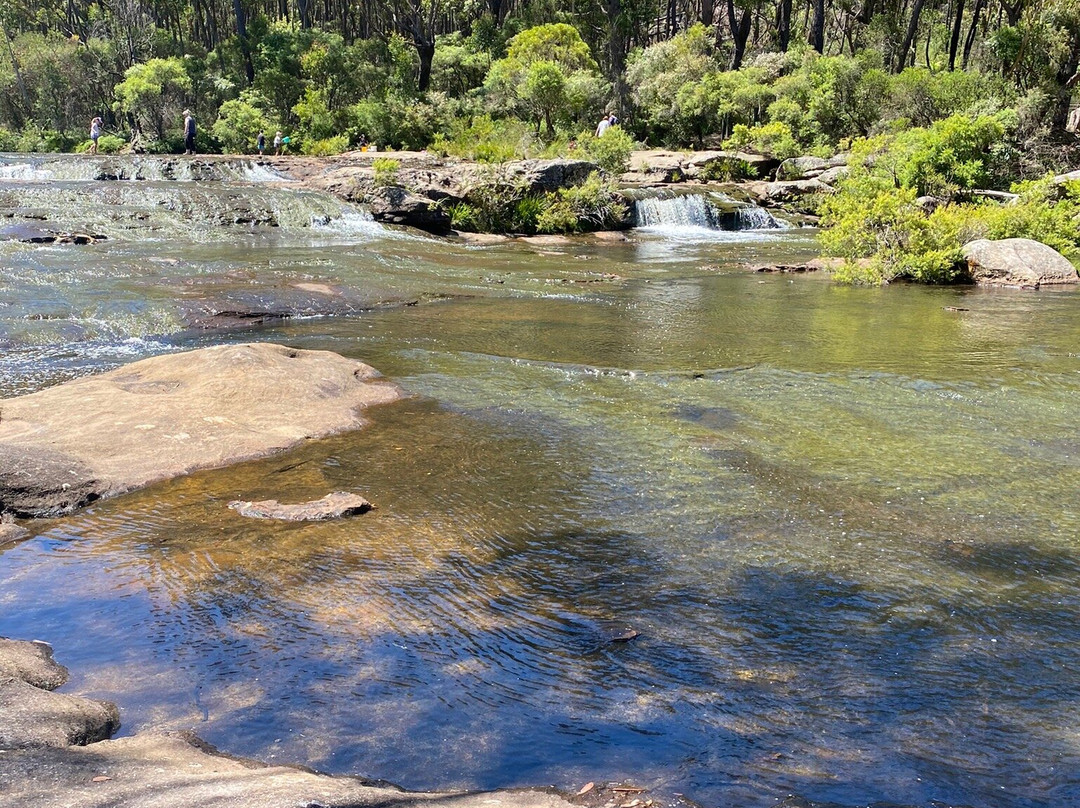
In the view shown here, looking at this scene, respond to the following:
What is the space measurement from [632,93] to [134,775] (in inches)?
1441

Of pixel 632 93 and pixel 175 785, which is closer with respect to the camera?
pixel 175 785

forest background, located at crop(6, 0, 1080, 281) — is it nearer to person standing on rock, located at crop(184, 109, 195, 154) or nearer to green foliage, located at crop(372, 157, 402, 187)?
person standing on rock, located at crop(184, 109, 195, 154)

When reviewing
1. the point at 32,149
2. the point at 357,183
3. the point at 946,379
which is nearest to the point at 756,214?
the point at 357,183

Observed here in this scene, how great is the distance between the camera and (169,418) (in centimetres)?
663

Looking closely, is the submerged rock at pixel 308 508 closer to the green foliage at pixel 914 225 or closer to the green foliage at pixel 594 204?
the green foliage at pixel 914 225

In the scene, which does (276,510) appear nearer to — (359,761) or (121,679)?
(121,679)

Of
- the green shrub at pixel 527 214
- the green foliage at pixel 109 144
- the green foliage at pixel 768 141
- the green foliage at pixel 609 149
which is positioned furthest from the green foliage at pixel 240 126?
the green foliage at pixel 768 141

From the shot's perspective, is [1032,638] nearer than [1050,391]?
Yes

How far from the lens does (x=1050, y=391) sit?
800 centimetres

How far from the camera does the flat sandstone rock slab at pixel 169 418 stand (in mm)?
5543

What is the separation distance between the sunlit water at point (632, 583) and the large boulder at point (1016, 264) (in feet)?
20.6

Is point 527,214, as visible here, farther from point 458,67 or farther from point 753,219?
point 458,67

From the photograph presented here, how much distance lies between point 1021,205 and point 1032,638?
51.6 feet

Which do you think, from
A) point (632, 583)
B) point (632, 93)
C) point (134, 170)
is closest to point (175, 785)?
point (632, 583)
